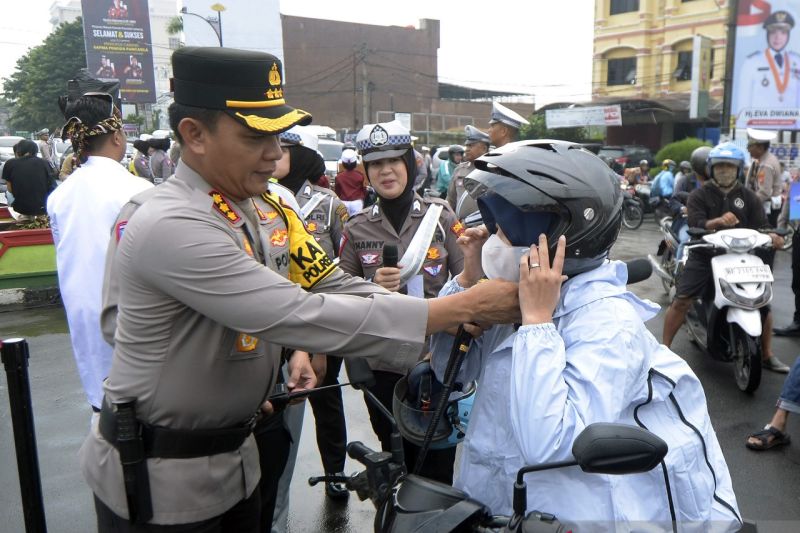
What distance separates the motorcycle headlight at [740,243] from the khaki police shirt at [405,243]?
3038 mm

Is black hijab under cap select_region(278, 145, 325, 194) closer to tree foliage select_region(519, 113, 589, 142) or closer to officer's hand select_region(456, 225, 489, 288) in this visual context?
officer's hand select_region(456, 225, 489, 288)

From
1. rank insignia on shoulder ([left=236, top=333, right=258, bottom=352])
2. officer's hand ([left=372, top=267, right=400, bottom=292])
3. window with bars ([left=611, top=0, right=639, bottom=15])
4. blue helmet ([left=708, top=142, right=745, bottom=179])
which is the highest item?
window with bars ([left=611, top=0, right=639, bottom=15])

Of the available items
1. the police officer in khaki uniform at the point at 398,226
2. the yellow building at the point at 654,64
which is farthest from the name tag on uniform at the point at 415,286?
the yellow building at the point at 654,64

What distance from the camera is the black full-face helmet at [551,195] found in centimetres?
161

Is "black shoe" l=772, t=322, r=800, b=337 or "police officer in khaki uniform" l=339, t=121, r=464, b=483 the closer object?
"police officer in khaki uniform" l=339, t=121, r=464, b=483

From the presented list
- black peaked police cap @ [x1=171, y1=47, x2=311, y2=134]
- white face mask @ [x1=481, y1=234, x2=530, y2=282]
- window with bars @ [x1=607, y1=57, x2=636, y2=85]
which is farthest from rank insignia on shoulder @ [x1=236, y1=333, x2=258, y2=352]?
window with bars @ [x1=607, y1=57, x2=636, y2=85]

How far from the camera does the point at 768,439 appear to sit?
413 cm

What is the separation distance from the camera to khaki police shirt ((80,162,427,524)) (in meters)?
1.56

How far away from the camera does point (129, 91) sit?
41.3 metres

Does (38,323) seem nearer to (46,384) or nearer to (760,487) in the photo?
(46,384)

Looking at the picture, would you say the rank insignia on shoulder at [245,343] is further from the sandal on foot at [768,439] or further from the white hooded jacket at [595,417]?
the sandal on foot at [768,439]

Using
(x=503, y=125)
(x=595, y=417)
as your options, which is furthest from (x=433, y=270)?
(x=503, y=125)

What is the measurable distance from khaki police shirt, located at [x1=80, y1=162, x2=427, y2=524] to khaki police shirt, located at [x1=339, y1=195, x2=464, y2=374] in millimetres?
1498

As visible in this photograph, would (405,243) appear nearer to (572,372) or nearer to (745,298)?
(572,372)
